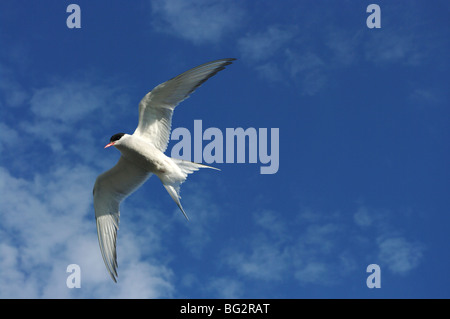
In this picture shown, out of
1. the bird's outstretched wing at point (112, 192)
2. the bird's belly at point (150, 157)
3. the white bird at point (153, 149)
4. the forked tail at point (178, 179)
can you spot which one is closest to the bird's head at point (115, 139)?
the white bird at point (153, 149)

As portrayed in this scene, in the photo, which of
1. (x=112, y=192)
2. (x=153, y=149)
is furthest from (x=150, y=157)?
(x=112, y=192)

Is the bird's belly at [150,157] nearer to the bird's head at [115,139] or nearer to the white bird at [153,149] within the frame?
the white bird at [153,149]

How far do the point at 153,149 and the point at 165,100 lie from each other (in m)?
1.18

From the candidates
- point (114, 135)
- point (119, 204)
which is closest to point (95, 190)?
point (119, 204)

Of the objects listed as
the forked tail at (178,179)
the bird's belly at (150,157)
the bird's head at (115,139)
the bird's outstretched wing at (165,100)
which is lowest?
the forked tail at (178,179)

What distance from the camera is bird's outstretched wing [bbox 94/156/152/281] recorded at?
37.2 feet

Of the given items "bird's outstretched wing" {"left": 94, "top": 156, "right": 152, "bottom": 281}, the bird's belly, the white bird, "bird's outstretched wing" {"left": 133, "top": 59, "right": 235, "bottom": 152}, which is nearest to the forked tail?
the white bird

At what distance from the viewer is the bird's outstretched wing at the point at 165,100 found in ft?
32.9

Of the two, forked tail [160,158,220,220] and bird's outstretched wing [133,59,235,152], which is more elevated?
bird's outstretched wing [133,59,235,152]

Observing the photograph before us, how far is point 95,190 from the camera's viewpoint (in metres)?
11.7

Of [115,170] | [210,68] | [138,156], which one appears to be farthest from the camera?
[115,170]

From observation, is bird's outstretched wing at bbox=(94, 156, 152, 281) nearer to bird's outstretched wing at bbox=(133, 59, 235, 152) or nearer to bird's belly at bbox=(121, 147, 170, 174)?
bird's belly at bbox=(121, 147, 170, 174)

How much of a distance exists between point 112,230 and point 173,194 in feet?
6.93

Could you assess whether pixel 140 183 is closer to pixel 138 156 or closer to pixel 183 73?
pixel 138 156
